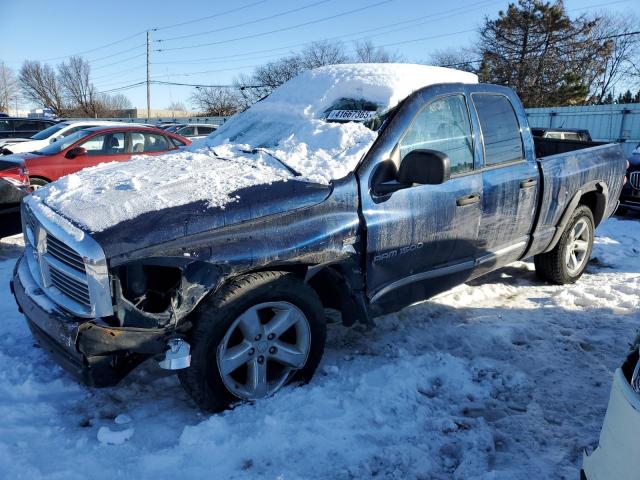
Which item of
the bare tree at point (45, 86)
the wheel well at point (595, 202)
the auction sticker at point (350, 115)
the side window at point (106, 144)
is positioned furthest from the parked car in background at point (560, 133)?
the bare tree at point (45, 86)

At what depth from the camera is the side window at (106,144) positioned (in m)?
9.42

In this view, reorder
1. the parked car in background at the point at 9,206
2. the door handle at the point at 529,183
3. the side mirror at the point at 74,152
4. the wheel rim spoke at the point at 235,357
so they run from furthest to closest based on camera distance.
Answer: the side mirror at the point at 74,152 → the parked car in background at the point at 9,206 → the door handle at the point at 529,183 → the wheel rim spoke at the point at 235,357

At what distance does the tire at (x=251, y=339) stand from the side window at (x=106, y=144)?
7.74m

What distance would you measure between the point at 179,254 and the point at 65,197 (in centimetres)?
93

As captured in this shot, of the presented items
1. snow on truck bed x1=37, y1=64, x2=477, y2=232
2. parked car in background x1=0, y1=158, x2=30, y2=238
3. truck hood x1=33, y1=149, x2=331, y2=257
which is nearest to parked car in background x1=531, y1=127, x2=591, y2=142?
snow on truck bed x1=37, y1=64, x2=477, y2=232

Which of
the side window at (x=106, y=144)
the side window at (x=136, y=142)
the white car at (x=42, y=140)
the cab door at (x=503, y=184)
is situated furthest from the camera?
the white car at (x=42, y=140)

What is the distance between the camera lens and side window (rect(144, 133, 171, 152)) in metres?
9.95

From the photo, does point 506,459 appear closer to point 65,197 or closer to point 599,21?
point 65,197

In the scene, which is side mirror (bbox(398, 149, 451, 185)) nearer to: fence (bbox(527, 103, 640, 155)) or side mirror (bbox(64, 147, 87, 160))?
side mirror (bbox(64, 147, 87, 160))

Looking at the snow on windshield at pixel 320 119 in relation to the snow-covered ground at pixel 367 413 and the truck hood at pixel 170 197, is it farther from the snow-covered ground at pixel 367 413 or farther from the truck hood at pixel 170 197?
the snow-covered ground at pixel 367 413

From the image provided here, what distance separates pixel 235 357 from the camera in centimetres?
280

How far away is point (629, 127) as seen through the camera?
20.2 meters

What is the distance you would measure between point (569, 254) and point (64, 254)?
15.1 feet

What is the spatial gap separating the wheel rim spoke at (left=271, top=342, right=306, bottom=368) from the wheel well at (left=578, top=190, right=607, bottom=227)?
143 inches
